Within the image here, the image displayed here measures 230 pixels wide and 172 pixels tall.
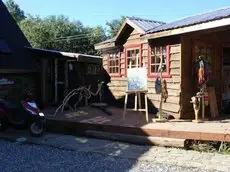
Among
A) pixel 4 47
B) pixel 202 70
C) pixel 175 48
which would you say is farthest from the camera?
pixel 4 47

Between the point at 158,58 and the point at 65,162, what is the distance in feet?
16.9

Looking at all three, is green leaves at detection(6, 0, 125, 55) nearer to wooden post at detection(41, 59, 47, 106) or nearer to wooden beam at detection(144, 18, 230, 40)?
wooden post at detection(41, 59, 47, 106)

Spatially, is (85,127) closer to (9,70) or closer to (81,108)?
(81,108)

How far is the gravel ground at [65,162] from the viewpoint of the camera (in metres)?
6.68

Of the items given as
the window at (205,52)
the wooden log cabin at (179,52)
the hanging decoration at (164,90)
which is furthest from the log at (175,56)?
Result: the hanging decoration at (164,90)

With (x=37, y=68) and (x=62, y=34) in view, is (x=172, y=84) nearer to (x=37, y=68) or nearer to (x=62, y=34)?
(x=37, y=68)

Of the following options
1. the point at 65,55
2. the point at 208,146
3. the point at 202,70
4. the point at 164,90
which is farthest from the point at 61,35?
the point at 208,146

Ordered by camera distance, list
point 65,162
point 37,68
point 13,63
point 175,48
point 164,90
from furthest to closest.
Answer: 1. point 37,68
2. point 13,63
3. point 175,48
4. point 164,90
5. point 65,162

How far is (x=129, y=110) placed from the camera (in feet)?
40.1

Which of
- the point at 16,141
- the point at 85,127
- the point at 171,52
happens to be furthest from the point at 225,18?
the point at 16,141

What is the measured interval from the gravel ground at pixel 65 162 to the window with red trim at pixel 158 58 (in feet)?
13.4

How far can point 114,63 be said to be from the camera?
45.4ft

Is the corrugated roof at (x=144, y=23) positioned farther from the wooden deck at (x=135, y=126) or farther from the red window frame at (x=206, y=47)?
the wooden deck at (x=135, y=126)

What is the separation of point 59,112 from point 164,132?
184 inches
